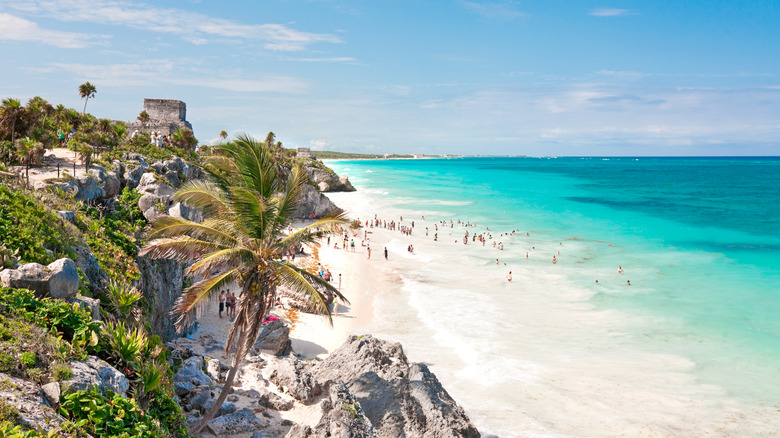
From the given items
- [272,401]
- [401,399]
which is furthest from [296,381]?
[401,399]

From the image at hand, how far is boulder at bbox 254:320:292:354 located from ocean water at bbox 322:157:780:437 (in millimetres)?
5811

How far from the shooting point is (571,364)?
21531mm

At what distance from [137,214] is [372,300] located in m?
16.2

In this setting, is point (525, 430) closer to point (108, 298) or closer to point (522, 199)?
point (108, 298)

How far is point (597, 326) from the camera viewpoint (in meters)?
26.6

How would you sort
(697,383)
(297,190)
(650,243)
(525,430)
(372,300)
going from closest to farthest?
(297,190) < (525,430) < (697,383) < (372,300) < (650,243)

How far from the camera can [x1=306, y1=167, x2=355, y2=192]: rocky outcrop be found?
281 feet

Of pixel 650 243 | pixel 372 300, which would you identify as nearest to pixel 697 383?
pixel 372 300

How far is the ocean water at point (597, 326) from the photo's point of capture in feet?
58.7

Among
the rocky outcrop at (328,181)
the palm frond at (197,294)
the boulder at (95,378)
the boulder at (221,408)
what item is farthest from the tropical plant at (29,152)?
the rocky outcrop at (328,181)

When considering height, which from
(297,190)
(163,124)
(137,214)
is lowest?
(137,214)

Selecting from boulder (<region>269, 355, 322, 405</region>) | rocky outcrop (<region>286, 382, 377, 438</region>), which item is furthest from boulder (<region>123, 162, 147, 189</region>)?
rocky outcrop (<region>286, 382, 377, 438</region>)

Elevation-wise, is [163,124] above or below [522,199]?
above

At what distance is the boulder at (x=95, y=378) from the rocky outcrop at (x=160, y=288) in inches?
193
